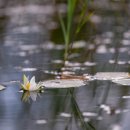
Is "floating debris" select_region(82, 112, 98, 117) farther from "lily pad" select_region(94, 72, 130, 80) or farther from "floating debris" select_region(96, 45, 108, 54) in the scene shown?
"floating debris" select_region(96, 45, 108, 54)

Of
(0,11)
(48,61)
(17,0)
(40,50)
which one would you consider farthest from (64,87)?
(17,0)

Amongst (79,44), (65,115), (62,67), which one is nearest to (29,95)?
(65,115)

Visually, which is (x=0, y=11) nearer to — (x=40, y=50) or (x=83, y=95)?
(x=40, y=50)

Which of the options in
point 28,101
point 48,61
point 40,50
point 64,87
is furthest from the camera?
point 40,50

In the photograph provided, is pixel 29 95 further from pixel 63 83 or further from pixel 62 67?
pixel 62 67

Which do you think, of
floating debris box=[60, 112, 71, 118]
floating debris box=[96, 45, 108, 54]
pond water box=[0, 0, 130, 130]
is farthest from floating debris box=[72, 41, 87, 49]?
floating debris box=[60, 112, 71, 118]

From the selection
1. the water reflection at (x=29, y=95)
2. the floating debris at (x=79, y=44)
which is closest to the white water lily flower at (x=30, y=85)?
the water reflection at (x=29, y=95)

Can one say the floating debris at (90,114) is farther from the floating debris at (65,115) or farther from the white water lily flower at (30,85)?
the white water lily flower at (30,85)
